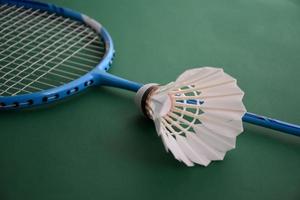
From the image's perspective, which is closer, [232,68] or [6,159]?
[6,159]

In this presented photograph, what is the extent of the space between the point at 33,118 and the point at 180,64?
40cm

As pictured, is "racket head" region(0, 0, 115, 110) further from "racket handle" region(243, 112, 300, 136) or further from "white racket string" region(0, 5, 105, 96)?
"racket handle" region(243, 112, 300, 136)

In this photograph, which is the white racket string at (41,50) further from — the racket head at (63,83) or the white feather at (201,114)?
the white feather at (201,114)

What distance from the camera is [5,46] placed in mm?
1020

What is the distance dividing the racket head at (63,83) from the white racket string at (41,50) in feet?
0.04

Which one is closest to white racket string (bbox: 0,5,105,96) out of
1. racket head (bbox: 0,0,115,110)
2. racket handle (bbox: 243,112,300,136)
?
racket head (bbox: 0,0,115,110)

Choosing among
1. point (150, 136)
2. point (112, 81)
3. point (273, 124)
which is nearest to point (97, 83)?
point (112, 81)

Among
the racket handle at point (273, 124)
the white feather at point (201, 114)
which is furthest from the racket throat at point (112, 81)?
the racket handle at point (273, 124)

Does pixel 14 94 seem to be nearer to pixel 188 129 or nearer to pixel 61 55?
pixel 61 55

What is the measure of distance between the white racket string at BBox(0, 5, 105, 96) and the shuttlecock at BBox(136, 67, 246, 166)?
10.2 inches

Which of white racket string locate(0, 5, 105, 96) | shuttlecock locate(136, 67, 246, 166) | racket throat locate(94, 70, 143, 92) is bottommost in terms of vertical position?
white racket string locate(0, 5, 105, 96)

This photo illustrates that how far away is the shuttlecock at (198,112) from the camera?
2.34 feet

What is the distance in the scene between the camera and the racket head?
801 mm

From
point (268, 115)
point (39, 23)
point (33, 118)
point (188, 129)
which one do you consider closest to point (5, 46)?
point (39, 23)
